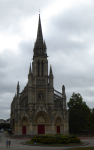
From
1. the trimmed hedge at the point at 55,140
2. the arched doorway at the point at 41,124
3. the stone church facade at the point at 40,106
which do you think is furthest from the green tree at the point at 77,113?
the trimmed hedge at the point at 55,140

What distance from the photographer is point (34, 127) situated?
2442 inches

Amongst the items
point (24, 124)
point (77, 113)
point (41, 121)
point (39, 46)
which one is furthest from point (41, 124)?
point (39, 46)

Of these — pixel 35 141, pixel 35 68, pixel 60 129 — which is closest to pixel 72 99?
pixel 60 129

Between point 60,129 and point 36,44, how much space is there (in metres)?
29.5

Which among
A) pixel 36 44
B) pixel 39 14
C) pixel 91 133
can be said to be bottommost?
pixel 91 133

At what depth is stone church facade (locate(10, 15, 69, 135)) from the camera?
6153 centimetres

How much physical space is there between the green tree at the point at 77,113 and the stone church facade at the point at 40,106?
4.51m

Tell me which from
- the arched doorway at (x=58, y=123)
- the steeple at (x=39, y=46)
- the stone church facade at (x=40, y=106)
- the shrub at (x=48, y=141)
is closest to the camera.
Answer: the shrub at (x=48, y=141)

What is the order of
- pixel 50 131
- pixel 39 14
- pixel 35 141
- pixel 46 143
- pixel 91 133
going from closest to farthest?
1. pixel 46 143
2. pixel 35 141
3. pixel 50 131
4. pixel 91 133
5. pixel 39 14

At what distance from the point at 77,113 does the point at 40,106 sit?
12.2 meters

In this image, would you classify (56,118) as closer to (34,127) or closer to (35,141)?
(34,127)

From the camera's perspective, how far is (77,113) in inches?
2562

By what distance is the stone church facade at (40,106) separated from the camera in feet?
202

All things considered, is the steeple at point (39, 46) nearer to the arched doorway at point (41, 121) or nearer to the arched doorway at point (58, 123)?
the arched doorway at point (41, 121)
